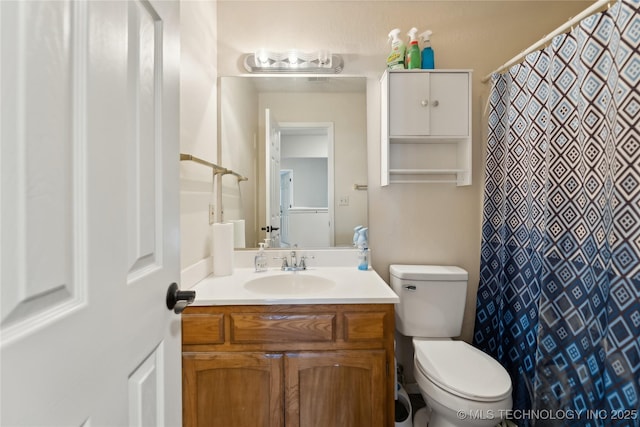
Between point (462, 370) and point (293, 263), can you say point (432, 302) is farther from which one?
point (293, 263)

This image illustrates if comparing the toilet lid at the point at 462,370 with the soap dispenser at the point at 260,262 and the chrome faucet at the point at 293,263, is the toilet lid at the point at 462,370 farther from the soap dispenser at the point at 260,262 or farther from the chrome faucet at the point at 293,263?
the soap dispenser at the point at 260,262

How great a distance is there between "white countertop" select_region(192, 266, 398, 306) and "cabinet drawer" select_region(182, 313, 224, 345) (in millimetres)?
61

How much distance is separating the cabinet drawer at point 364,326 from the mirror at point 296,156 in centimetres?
61

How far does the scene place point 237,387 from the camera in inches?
47.0

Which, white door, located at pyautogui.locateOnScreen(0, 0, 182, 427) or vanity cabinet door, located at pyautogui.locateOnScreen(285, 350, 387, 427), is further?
vanity cabinet door, located at pyautogui.locateOnScreen(285, 350, 387, 427)

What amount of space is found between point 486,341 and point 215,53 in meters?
2.34

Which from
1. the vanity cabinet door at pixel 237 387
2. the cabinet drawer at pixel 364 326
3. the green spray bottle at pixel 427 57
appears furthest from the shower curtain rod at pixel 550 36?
the vanity cabinet door at pixel 237 387

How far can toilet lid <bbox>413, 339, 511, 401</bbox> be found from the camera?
1.16 m

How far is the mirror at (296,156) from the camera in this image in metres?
1.73

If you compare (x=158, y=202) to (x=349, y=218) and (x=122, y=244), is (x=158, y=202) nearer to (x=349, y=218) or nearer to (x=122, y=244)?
(x=122, y=244)

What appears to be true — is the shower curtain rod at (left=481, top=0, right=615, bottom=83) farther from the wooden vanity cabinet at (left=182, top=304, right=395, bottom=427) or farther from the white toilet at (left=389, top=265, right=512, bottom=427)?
the wooden vanity cabinet at (left=182, top=304, right=395, bottom=427)

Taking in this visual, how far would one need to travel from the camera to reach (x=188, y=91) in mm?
1328

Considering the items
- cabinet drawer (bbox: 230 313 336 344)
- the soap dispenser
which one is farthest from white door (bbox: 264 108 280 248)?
cabinet drawer (bbox: 230 313 336 344)

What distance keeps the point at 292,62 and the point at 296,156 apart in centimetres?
55
